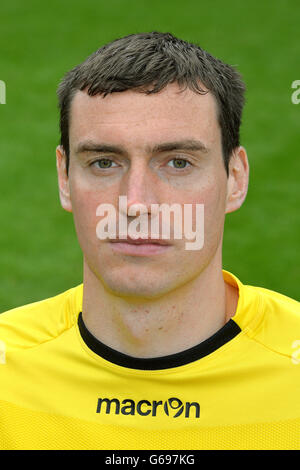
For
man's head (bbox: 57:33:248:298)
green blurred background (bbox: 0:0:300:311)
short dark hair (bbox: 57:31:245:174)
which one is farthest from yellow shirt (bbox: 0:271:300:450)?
green blurred background (bbox: 0:0:300:311)

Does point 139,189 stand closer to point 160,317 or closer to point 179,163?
point 179,163

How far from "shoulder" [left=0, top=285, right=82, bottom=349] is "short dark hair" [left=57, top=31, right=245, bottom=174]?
2.20ft

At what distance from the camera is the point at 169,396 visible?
3.00m

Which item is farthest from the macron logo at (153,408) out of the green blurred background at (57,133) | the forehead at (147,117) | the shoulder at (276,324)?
the green blurred background at (57,133)

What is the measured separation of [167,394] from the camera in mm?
3004

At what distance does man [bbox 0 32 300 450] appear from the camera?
2855mm

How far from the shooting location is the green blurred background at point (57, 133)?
770 cm

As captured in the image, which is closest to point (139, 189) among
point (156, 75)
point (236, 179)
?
point (156, 75)

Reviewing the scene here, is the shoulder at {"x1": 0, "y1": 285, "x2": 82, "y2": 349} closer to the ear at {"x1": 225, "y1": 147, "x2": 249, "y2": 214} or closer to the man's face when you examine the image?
the man's face

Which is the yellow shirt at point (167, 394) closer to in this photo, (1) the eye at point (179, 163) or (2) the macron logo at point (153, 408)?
(2) the macron logo at point (153, 408)

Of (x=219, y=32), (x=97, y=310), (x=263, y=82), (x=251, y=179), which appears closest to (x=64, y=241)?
(x=251, y=179)

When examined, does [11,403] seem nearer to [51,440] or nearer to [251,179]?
[51,440]

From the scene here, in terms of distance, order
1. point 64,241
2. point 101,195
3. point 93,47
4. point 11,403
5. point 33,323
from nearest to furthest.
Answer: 1. point 101,195
2. point 11,403
3. point 33,323
4. point 64,241
5. point 93,47

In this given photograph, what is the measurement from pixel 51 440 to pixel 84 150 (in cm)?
108
